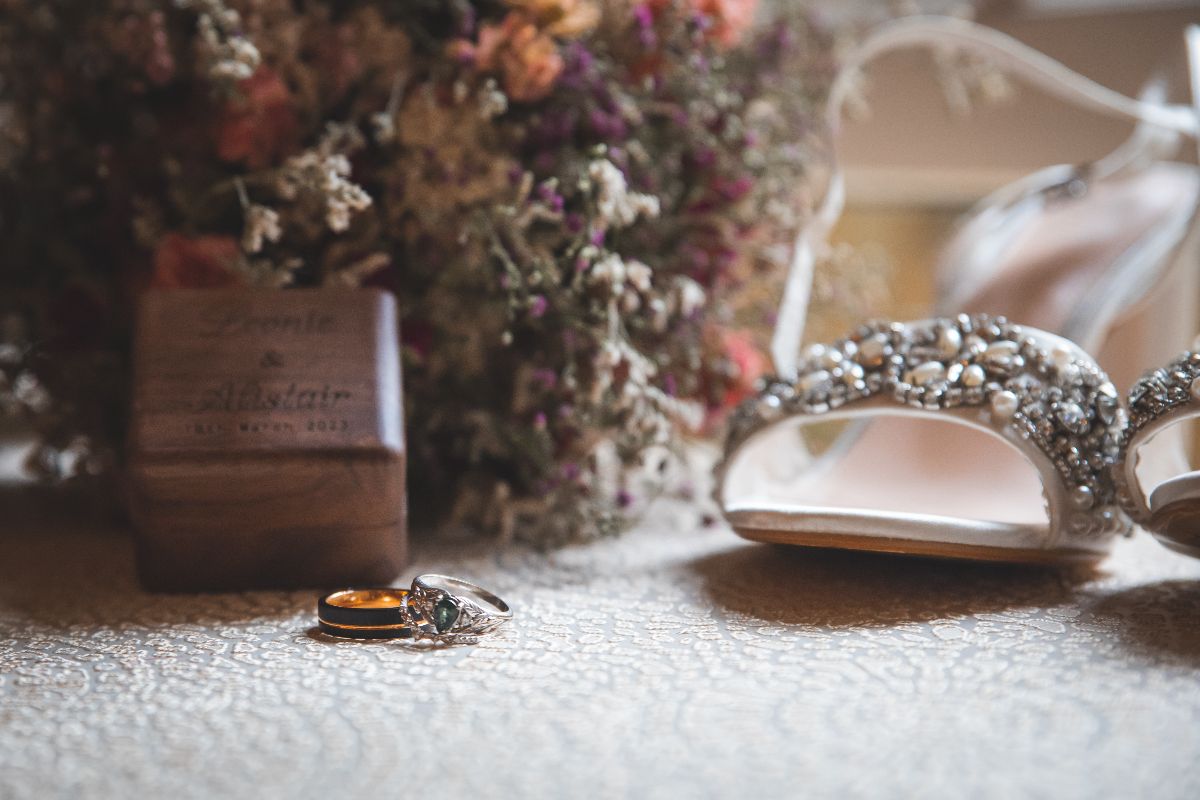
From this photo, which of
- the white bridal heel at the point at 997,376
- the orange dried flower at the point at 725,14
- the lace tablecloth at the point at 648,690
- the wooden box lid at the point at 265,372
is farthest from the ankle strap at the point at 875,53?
the wooden box lid at the point at 265,372

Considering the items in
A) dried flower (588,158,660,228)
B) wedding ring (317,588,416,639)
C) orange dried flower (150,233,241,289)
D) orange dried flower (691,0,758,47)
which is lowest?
wedding ring (317,588,416,639)

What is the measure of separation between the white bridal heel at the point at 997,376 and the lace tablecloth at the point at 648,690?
0.05 m

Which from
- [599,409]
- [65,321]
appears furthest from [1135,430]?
[65,321]

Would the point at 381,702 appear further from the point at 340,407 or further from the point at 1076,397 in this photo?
the point at 1076,397

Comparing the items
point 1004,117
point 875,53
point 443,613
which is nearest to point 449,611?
point 443,613

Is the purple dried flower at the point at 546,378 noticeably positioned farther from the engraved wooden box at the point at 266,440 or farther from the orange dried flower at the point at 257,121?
the orange dried flower at the point at 257,121

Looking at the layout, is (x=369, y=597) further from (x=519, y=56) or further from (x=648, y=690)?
(x=519, y=56)

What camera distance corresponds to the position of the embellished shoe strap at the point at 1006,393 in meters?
0.57

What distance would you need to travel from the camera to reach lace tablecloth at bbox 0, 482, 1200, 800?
376 mm

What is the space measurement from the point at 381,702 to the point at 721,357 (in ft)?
1.55

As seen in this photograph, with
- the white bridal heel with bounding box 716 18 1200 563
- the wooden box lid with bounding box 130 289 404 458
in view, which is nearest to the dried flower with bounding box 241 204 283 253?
the wooden box lid with bounding box 130 289 404 458

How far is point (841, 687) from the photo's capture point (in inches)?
17.8

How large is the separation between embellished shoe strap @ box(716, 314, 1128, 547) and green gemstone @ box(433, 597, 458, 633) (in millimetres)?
259

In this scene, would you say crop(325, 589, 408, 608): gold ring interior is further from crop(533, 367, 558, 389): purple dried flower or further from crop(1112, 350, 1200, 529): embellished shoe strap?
crop(1112, 350, 1200, 529): embellished shoe strap
